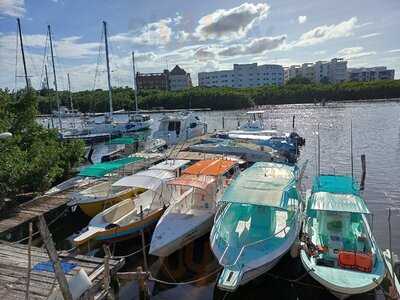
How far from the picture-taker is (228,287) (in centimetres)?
1126

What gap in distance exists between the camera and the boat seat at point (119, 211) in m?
17.9

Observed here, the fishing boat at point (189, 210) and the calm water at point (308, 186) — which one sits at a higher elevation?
the fishing boat at point (189, 210)

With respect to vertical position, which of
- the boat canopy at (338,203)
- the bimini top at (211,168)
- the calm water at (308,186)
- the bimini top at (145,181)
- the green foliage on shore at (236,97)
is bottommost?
the calm water at (308,186)

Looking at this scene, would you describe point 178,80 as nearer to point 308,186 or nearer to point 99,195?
point 308,186

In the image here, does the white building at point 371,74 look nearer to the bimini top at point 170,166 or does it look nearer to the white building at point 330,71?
the white building at point 330,71

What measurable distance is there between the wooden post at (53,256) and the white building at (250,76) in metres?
177

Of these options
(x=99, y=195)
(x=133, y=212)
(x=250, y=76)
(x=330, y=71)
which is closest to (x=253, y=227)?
(x=133, y=212)

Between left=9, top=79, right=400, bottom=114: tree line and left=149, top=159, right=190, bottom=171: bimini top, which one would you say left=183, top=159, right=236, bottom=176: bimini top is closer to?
left=149, top=159, right=190, bottom=171: bimini top

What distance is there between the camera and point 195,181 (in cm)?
1727

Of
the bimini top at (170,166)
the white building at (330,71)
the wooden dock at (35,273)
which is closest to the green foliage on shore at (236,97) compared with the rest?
the white building at (330,71)

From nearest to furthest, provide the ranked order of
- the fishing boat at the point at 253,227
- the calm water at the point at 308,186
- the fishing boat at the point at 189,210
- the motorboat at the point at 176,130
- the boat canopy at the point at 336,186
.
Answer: the fishing boat at the point at 253,227 → the calm water at the point at 308,186 → the fishing boat at the point at 189,210 → the boat canopy at the point at 336,186 → the motorboat at the point at 176,130

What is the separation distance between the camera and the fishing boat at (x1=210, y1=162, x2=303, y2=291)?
12469mm

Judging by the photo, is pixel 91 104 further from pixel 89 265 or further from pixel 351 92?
pixel 89 265

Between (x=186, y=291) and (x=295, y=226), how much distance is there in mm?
4981
